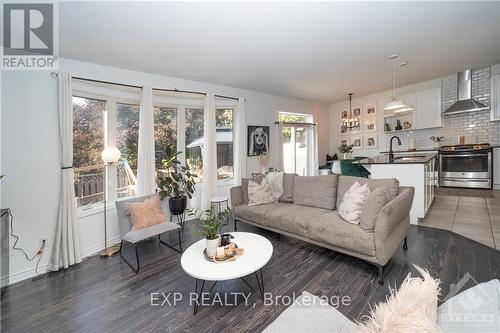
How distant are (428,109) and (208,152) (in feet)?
17.6

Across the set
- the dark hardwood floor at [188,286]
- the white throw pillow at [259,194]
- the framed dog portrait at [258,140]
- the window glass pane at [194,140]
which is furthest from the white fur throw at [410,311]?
the framed dog portrait at [258,140]

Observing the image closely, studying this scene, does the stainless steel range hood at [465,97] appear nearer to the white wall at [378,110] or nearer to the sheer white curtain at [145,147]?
the white wall at [378,110]

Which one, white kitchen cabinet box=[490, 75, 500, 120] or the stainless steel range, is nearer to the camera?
white kitchen cabinet box=[490, 75, 500, 120]

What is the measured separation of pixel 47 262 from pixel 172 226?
1444 millimetres

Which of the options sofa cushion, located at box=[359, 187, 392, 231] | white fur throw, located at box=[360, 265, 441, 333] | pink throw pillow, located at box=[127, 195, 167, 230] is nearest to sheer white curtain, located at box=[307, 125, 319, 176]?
sofa cushion, located at box=[359, 187, 392, 231]

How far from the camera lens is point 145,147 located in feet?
11.3

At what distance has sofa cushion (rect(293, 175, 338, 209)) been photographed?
119 inches

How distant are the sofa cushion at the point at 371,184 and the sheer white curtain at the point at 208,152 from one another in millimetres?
2273

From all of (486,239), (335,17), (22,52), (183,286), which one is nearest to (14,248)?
(183,286)

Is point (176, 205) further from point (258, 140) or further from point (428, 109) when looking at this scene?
point (428, 109)

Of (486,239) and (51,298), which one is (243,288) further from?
(486,239)

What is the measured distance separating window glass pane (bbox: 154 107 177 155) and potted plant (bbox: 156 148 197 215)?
0.65 feet

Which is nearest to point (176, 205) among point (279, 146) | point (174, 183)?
point (174, 183)

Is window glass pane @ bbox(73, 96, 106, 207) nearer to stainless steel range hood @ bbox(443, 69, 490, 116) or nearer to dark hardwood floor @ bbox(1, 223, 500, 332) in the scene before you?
dark hardwood floor @ bbox(1, 223, 500, 332)
